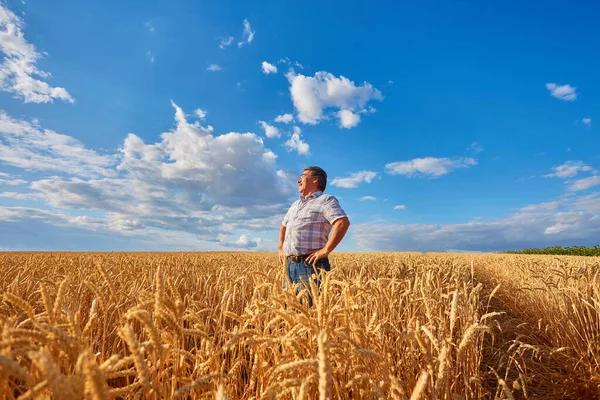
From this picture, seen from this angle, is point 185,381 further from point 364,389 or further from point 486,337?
point 486,337

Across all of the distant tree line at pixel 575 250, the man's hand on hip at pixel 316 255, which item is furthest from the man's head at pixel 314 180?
the distant tree line at pixel 575 250

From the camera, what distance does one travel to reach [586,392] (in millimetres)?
3375

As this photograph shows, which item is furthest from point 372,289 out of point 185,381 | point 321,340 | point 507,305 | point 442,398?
point 507,305

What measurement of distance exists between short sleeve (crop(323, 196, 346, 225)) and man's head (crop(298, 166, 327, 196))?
15.2 inches

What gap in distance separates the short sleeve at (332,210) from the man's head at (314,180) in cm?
39

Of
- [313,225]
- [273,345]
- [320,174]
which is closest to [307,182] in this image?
[320,174]

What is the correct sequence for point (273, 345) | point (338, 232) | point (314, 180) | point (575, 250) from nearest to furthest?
point (273, 345)
point (338, 232)
point (314, 180)
point (575, 250)

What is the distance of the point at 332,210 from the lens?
14.6 ft

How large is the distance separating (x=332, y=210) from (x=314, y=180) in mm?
614

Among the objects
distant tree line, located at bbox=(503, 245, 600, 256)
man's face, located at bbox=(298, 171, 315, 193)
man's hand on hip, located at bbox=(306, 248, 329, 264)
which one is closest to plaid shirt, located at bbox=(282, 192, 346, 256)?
man's hand on hip, located at bbox=(306, 248, 329, 264)

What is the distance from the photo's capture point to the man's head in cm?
488

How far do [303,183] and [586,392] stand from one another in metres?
3.56

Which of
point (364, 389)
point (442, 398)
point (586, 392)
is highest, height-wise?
point (364, 389)

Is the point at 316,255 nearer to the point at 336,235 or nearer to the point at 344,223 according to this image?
the point at 336,235
